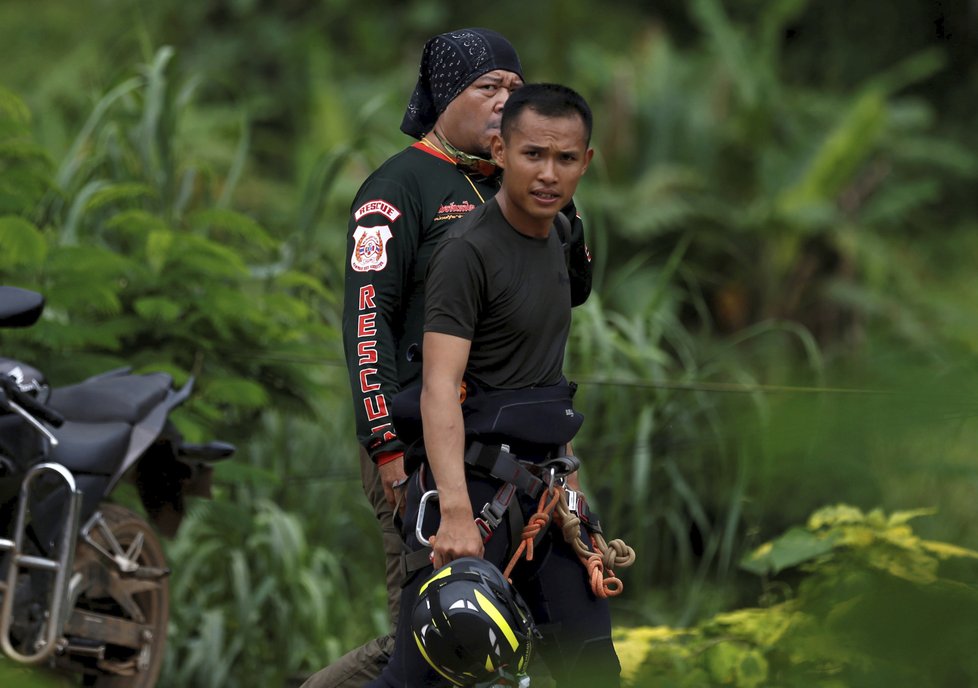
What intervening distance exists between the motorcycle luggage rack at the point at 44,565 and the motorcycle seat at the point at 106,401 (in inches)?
11.6

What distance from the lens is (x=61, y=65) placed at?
1510 cm

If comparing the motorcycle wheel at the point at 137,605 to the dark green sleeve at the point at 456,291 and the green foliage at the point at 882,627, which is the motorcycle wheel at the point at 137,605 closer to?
the dark green sleeve at the point at 456,291

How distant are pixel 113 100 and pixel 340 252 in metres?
6.00

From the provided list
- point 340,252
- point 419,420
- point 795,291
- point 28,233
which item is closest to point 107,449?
point 28,233

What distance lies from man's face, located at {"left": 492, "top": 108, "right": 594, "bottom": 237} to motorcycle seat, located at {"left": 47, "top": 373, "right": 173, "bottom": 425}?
2.08m

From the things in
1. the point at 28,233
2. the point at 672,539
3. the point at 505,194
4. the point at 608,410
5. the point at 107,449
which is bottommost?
the point at 672,539

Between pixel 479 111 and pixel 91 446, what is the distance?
1779 millimetres

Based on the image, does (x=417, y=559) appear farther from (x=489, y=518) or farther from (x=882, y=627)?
(x=882, y=627)

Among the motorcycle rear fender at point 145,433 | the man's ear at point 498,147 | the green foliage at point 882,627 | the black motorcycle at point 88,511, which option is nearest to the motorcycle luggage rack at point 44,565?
the black motorcycle at point 88,511

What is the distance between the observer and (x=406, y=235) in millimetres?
3529

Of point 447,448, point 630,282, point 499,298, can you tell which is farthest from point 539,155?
point 630,282

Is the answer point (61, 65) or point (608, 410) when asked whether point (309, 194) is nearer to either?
point (608, 410)

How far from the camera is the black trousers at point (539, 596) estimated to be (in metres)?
3.11

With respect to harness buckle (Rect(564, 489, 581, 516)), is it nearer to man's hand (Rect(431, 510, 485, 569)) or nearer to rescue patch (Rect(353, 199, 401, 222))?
man's hand (Rect(431, 510, 485, 569))
